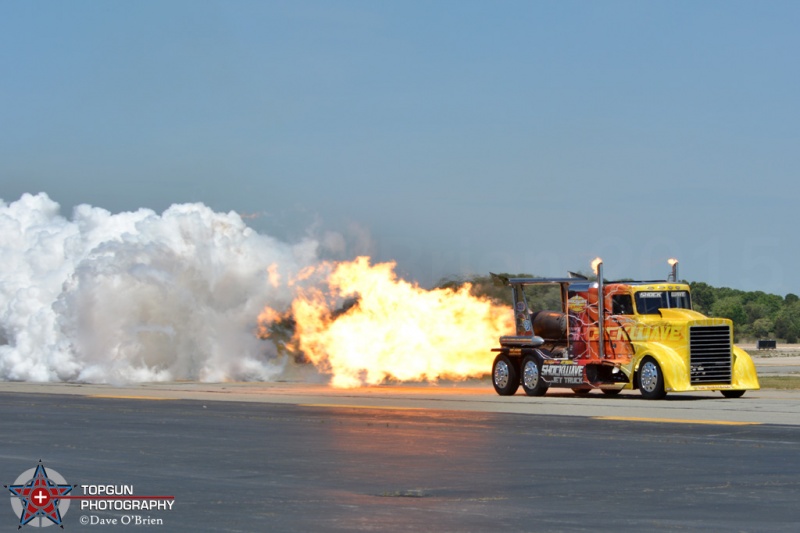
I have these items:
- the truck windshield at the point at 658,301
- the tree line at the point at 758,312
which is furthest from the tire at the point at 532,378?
the tree line at the point at 758,312

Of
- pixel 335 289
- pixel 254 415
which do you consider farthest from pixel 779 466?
pixel 335 289

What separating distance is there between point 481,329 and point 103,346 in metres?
17.0

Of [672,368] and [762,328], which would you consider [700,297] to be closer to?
[672,368]

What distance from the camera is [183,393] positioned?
38.9 meters

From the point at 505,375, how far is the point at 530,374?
0.92m

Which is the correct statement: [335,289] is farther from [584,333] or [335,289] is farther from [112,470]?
[112,470]

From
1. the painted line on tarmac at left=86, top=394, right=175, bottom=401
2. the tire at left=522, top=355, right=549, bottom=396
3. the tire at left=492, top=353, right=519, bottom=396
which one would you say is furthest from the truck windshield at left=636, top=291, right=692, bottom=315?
the painted line on tarmac at left=86, top=394, right=175, bottom=401

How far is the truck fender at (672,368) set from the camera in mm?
32312

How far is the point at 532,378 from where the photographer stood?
35469 mm

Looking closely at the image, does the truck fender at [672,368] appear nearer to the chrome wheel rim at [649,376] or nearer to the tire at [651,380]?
the tire at [651,380]

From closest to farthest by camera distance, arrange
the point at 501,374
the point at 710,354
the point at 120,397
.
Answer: the point at 710,354, the point at 501,374, the point at 120,397

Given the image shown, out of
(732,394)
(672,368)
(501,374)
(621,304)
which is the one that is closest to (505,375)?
(501,374)

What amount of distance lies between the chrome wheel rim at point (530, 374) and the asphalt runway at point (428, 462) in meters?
2.86

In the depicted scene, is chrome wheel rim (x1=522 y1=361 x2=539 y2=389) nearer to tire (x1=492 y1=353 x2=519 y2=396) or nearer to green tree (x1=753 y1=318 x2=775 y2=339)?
tire (x1=492 y1=353 x2=519 y2=396)
